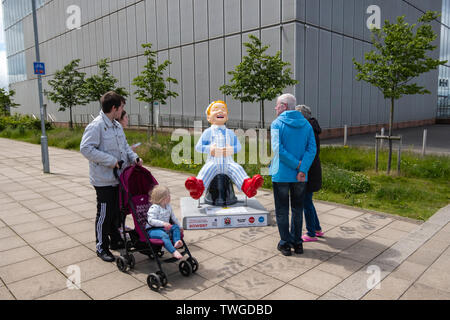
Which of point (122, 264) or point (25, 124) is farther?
point (25, 124)

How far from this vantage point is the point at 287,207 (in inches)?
187

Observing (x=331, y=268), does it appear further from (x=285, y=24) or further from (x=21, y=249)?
(x=285, y=24)

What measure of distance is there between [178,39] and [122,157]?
67.6 ft

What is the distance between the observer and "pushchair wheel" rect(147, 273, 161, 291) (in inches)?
146

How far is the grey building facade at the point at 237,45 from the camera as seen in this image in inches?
738

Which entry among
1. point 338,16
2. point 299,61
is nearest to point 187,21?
point 299,61
